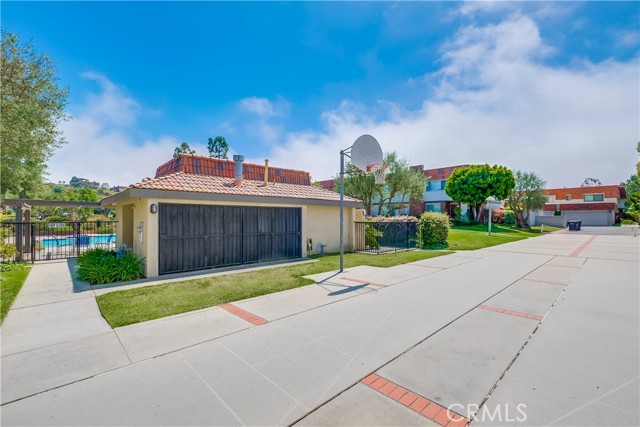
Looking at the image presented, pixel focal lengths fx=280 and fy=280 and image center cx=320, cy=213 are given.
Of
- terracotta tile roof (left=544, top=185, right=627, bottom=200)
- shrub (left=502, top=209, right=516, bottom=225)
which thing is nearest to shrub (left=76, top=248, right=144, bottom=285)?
shrub (left=502, top=209, right=516, bottom=225)

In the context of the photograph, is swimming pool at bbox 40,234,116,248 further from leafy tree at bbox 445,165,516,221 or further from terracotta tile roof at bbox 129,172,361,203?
leafy tree at bbox 445,165,516,221

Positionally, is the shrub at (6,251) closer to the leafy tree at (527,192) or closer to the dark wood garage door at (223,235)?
the dark wood garage door at (223,235)

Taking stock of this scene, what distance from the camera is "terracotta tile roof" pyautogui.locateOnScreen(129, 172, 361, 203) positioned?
28.1ft

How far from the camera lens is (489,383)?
2.96 meters

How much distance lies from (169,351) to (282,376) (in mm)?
1659

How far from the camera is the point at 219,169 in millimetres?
12133

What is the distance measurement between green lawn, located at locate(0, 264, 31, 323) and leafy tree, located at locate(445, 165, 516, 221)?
112 ft

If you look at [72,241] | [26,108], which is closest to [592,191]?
[26,108]

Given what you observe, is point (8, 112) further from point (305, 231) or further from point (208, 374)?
point (208, 374)

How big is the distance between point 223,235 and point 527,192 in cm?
3673

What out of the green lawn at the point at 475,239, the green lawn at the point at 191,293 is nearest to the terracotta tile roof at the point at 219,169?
the green lawn at the point at 191,293

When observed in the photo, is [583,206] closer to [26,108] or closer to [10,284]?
[10,284]

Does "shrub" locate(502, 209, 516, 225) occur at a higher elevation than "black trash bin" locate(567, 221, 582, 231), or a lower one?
higher

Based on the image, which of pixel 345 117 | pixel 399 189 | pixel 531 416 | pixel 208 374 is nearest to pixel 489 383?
pixel 531 416
